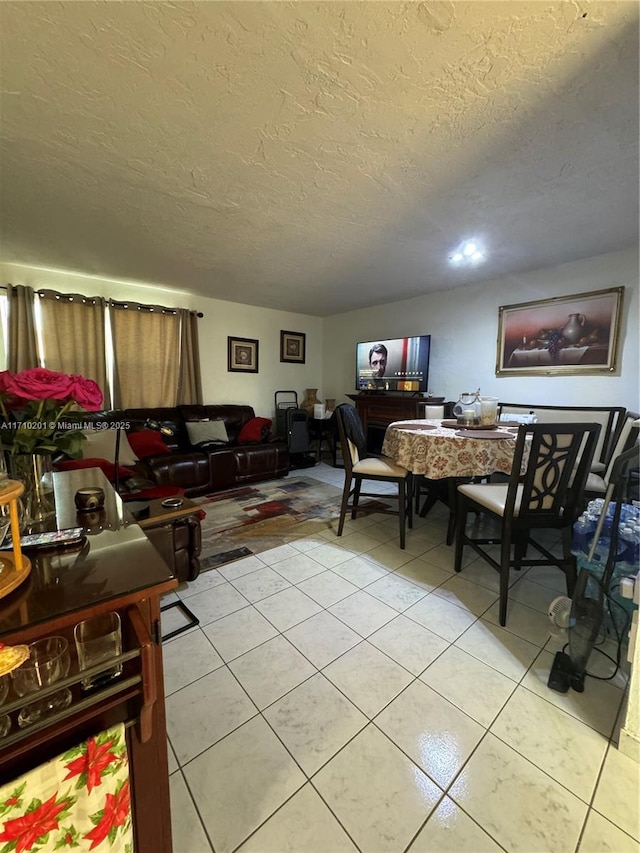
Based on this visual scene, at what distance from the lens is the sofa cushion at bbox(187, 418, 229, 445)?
155 inches

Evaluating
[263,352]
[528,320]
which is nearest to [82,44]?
[528,320]

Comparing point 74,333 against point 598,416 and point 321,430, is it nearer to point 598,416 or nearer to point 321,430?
point 321,430

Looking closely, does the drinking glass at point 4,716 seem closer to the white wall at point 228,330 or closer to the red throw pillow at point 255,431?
the red throw pillow at point 255,431

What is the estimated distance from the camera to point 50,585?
24.5 inches

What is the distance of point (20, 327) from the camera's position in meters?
3.26

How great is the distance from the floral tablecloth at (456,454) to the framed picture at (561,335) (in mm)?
1508

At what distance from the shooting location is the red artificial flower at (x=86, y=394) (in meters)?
0.90

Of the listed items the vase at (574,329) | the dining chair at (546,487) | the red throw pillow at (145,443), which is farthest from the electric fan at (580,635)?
the red throw pillow at (145,443)

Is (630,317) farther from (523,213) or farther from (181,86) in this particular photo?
(181,86)

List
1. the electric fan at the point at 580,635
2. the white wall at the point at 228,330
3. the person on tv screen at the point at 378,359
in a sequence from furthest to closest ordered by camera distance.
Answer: the person on tv screen at the point at 378,359
the white wall at the point at 228,330
the electric fan at the point at 580,635

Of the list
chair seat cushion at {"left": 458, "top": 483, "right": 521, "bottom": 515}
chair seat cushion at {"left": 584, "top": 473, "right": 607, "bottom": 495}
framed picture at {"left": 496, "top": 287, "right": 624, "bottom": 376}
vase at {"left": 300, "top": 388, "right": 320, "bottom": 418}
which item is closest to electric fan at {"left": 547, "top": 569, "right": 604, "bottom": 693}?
chair seat cushion at {"left": 458, "top": 483, "right": 521, "bottom": 515}

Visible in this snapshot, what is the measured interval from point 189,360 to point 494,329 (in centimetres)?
368

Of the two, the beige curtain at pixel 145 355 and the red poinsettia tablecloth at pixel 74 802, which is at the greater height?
the beige curtain at pixel 145 355

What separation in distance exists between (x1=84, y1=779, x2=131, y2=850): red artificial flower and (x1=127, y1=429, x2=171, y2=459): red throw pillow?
3115mm
